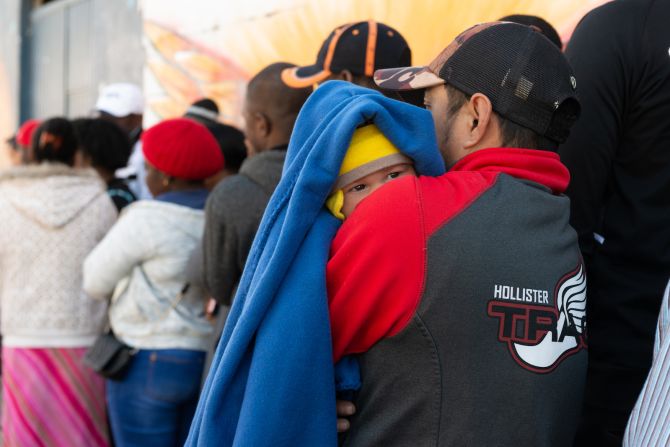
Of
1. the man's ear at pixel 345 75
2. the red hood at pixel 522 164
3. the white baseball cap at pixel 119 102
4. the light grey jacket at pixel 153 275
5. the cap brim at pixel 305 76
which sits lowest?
the white baseball cap at pixel 119 102

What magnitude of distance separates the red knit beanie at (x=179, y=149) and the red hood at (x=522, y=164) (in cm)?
Result: 179

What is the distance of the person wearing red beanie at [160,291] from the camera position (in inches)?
122

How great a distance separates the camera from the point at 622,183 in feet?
6.56

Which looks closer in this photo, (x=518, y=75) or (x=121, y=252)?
(x=518, y=75)

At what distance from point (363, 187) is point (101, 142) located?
2850 millimetres

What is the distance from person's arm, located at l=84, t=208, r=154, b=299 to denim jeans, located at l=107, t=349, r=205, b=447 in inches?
13.1

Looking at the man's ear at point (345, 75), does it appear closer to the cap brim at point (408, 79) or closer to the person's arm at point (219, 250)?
the person's arm at point (219, 250)

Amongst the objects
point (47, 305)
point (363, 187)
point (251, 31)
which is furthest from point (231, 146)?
point (363, 187)

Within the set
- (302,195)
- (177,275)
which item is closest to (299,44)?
(177,275)

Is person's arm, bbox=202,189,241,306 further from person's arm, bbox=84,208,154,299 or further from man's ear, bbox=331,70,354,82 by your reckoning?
man's ear, bbox=331,70,354,82

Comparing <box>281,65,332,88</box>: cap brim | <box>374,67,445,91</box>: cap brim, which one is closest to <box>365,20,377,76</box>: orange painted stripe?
<box>281,65,332,88</box>: cap brim

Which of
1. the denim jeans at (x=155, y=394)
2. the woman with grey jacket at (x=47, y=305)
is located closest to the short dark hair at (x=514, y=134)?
the denim jeans at (x=155, y=394)

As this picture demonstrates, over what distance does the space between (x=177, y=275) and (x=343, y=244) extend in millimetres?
1798

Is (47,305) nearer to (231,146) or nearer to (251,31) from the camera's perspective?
(231,146)
